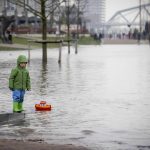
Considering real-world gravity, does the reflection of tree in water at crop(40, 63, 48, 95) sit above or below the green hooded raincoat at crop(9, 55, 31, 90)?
below

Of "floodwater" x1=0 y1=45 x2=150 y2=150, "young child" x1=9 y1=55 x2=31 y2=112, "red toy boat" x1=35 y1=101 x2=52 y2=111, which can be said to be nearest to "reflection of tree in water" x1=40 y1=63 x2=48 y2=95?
"floodwater" x1=0 y1=45 x2=150 y2=150

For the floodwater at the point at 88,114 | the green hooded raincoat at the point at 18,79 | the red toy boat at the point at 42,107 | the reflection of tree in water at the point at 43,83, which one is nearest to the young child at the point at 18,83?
the green hooded raincoat at the point at 18,79

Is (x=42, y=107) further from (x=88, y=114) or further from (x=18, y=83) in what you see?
(x=88, y=114)

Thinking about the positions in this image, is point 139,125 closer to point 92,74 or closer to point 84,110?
point 84,110

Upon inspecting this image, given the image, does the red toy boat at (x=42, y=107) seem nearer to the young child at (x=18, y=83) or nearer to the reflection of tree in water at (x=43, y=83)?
the young child at (x=18, y=83)

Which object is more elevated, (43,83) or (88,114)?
(88,114)

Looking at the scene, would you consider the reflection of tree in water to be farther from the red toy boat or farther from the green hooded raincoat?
→ the green hooded raincoat

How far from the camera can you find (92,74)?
24.9 metres

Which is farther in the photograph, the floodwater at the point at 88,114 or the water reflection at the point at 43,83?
the water reflection at the point at 43,83

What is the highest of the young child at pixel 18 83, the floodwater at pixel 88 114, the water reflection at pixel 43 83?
the young child at pixel 18 83

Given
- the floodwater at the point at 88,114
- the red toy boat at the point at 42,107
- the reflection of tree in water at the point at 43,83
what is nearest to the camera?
the floodwater at the point at 88,114

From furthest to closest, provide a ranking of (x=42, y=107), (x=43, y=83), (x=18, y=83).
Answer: (x=43, y=83), (x=42, y=107), (x=18, y=83)

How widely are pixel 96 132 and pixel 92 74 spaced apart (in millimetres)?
14166

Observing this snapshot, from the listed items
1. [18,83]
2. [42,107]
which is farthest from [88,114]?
[18,83]
